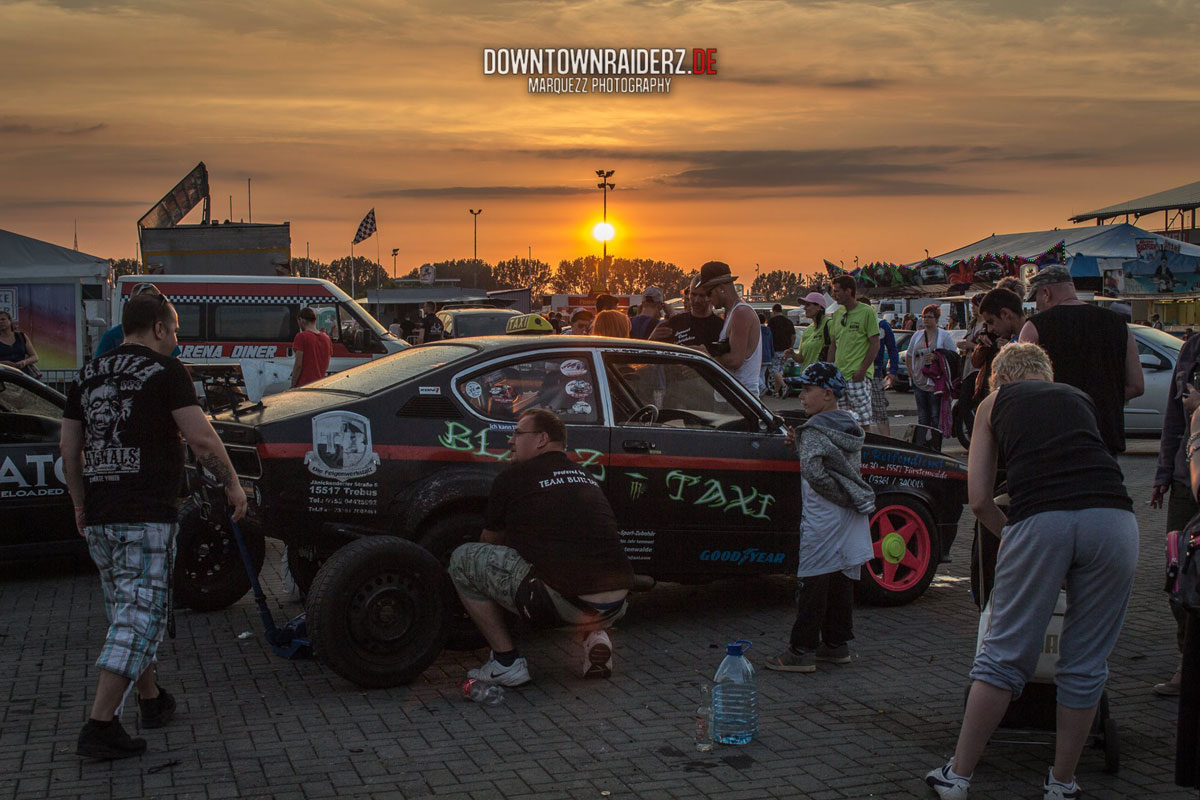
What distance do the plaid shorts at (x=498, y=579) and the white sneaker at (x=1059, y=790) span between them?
2.14 m

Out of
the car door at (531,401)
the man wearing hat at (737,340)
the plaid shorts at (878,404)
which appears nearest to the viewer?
the car door at (531,401)

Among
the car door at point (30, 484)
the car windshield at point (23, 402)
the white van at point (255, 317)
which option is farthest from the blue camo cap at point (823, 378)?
the white van at point (255, 317)

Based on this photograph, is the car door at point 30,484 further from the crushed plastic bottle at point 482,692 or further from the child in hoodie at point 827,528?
the child in hoodie at point 827,528

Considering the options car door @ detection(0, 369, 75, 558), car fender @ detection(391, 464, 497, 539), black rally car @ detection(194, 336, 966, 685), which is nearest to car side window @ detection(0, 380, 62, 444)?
car door @ detection(0, 369, 75, 558)

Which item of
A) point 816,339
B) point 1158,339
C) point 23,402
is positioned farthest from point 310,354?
point 1158,339

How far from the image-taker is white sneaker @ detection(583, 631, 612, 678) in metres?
5.82

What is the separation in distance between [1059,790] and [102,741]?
3639mm

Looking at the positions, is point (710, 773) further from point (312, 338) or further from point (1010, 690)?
point (312, 338)

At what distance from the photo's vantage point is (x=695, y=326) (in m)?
9.90

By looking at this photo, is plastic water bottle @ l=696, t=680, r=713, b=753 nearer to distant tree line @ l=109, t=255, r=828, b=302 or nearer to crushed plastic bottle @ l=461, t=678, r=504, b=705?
crushed plastic bottle @ l=461, t=678, r=504, b=705

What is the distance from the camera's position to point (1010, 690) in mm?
4266

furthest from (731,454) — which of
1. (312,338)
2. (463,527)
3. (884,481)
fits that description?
(312,338)

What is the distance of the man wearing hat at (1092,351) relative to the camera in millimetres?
5992

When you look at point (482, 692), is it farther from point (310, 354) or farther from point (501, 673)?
point (310, 354)
